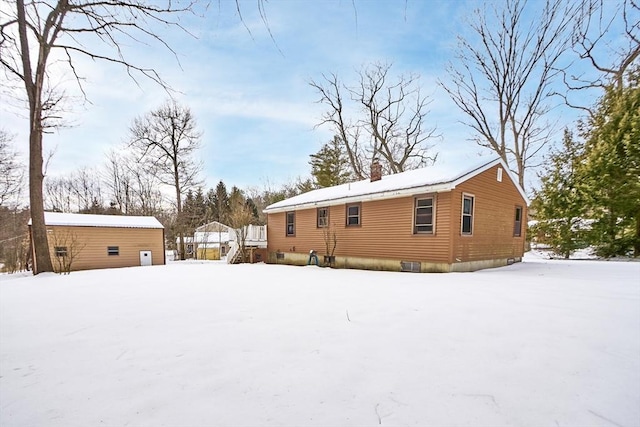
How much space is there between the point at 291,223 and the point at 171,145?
575 inches

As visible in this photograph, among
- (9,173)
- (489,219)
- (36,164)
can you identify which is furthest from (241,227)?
(9,173)

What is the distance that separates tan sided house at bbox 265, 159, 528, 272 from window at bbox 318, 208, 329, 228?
49 mm

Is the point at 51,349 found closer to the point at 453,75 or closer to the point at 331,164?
the point at 453,75

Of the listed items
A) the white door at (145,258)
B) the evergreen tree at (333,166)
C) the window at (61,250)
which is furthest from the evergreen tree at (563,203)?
the window at (61,250)

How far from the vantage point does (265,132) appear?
59.8 ft

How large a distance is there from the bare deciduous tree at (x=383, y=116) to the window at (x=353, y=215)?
12242mm

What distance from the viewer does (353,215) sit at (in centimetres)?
1192

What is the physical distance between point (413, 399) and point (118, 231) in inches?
761

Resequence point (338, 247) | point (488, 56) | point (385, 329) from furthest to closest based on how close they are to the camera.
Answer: point (488, 56) < point (338, 247) < point (385, 329)

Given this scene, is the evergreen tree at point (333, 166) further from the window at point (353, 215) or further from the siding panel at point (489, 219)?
the siding panel at point (489, 219)

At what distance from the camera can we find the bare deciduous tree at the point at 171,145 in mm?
22000

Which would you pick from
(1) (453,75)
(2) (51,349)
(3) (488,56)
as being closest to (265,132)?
(1) (453,75)

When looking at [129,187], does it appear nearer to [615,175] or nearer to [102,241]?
[102,241]

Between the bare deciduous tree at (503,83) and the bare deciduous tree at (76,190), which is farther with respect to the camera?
the bare deciduous tree at (76,190)
